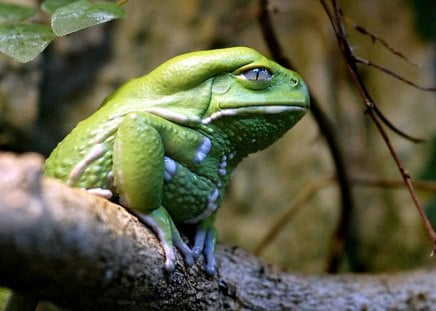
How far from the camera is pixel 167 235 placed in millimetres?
1192

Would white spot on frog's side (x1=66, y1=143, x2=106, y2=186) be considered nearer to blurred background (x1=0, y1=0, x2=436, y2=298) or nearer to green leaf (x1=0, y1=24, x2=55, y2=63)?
green leaf (x1=0, y1=24, x2=55, y2=63)

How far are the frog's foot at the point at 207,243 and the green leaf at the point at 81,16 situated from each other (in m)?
0.51

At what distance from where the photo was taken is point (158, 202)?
1216mm

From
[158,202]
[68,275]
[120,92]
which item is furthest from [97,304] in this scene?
[120,92]

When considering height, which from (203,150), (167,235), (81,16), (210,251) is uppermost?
(81,16)

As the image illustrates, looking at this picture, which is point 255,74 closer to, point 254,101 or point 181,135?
point 254,101

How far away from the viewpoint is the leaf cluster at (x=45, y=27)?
3.81ft

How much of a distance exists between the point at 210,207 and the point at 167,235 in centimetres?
19

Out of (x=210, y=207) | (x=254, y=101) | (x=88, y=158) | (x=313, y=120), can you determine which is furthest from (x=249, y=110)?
(x=313, y=120)

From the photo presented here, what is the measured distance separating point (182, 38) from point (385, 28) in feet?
2.93

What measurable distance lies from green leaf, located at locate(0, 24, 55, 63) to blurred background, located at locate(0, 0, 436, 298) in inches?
44.4

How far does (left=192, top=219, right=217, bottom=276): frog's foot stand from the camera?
4.41 ft

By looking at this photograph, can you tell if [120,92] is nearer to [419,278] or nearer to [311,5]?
[419,278]

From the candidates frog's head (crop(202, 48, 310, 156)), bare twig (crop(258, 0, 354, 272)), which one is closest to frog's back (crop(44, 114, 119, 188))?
frog's head (crop(202, 48, 310, 156))
